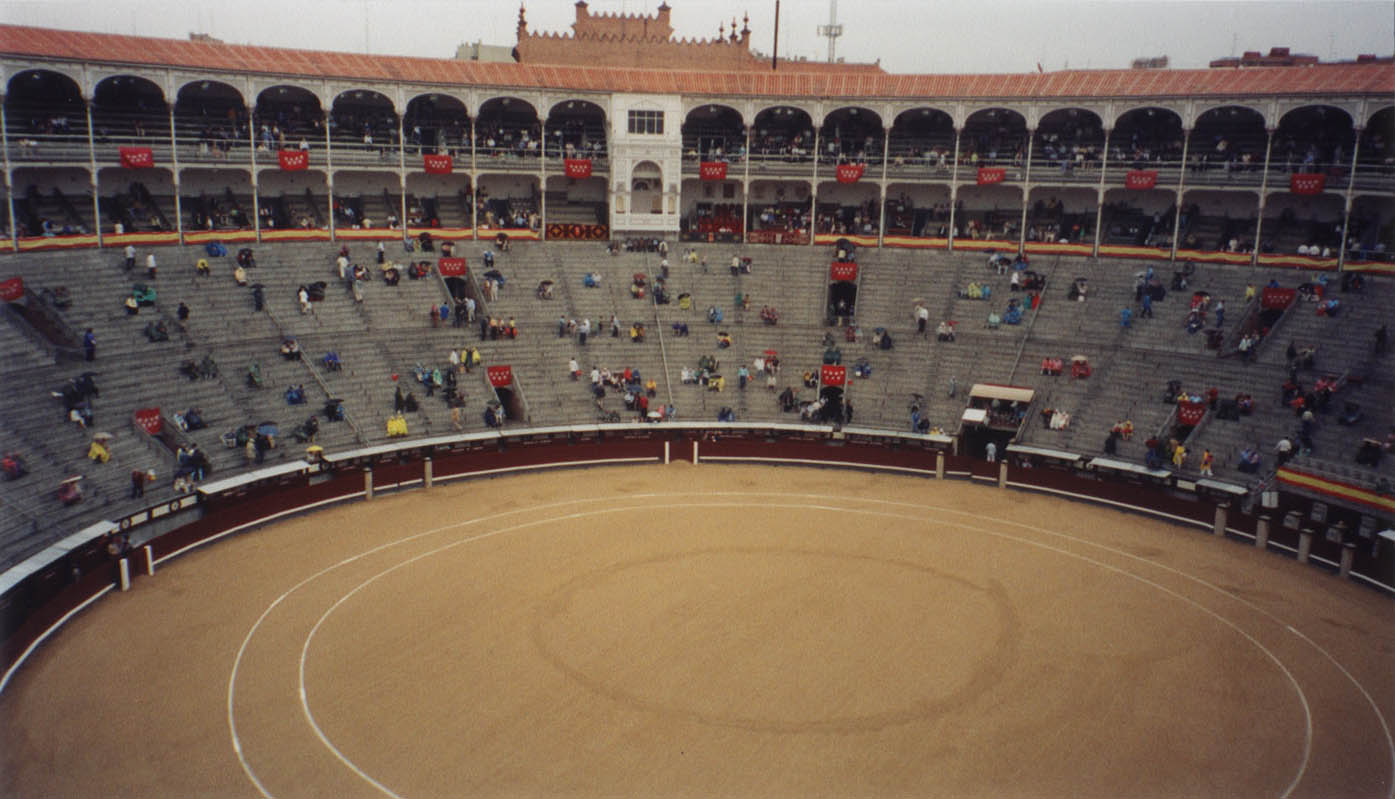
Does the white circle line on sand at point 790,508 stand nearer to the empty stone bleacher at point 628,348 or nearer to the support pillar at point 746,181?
the empty stone bleacher at point 628,348

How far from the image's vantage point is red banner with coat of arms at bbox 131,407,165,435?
33.2 metres

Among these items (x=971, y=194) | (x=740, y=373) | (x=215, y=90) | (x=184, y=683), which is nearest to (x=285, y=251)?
(x=215, y=90)

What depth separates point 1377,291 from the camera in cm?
4128

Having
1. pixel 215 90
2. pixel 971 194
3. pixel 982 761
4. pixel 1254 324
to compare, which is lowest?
pixel 982 761

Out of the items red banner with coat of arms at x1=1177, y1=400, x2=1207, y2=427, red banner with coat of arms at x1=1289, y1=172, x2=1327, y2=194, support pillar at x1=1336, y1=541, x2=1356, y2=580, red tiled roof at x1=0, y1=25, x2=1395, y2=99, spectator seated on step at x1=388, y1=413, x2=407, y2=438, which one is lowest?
support pillar at x1=1336, y1=541, x2=1356, y2=580

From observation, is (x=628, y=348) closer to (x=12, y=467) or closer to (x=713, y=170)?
(x=713, y=170)

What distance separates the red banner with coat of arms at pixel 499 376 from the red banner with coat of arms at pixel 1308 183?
3717 cm

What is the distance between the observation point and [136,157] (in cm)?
4406

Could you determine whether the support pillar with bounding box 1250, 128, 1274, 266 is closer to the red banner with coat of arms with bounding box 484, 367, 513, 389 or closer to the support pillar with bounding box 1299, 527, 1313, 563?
the support pillar with bounding box 1299, 527, 1313, 563

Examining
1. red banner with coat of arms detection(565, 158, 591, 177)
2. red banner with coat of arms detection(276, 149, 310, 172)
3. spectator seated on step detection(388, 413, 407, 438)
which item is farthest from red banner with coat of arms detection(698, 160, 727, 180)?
spectator seated on step detection(388, 413, 407, 438)

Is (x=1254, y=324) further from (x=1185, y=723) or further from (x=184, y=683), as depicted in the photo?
(x=184, y=683)

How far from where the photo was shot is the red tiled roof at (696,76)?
44.0 metres

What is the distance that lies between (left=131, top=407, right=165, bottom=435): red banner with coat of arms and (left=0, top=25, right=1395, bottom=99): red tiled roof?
1884cm

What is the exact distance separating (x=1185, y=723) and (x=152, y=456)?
1224 inches
